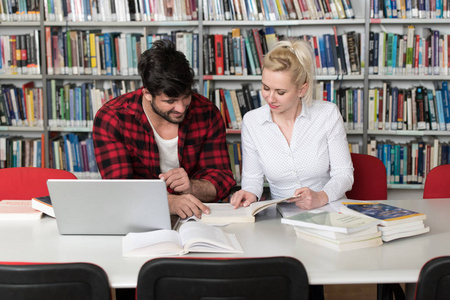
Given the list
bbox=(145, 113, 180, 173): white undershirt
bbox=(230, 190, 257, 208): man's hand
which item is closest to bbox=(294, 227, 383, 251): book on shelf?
bbox=(230, 190, 257, 208): man's hand

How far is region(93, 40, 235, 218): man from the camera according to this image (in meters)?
A: 2.00

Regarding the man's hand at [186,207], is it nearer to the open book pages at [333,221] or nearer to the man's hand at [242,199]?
the man's hand at [242,199]

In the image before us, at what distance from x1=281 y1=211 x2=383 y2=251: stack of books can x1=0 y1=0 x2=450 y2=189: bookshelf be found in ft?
6.71

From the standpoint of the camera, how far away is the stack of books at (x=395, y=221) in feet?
5.31

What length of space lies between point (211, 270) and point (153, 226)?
51cm

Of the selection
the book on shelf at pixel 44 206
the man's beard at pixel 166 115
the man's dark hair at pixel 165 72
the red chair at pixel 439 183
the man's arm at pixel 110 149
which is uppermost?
the man's dark hair at pixel 165 72

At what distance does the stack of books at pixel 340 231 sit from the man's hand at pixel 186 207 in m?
0.34

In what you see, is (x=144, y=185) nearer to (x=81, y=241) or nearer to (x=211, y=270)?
(x=81, y=241)

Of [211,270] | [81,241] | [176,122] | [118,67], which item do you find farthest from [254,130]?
[118,67]

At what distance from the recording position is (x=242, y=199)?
80.6 inches

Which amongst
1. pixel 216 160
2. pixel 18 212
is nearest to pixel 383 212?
pixel 216 160

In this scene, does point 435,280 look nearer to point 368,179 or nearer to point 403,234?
point 403,234

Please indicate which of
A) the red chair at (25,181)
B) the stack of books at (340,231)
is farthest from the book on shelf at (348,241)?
the red chair at (25,181)

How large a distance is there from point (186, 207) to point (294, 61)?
734 mm
